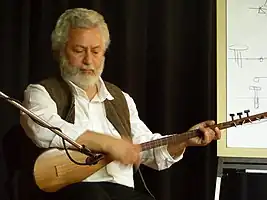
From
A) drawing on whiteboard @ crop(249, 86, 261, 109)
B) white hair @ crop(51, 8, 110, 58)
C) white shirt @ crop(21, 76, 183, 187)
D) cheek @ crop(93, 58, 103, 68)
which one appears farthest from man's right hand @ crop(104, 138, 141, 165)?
drawing on whiteboard @ crop(249, 86, 261, 109)

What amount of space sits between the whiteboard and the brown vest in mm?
467

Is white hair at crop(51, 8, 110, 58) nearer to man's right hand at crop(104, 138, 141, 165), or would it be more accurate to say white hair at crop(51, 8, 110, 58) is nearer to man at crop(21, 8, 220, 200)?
man at crop(21, 8, 220, 200)

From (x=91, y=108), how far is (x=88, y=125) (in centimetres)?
8

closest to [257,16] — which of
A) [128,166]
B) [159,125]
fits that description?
[159,125]

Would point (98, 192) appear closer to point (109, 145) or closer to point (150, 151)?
point (109, 145)

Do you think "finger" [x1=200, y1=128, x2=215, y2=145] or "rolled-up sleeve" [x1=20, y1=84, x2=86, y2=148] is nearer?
"rolled-up sleeve" [x1=20, y1=84, x2=86, y2=148]

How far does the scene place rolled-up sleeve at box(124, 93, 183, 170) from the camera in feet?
7.54

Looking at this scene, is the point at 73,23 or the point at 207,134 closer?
the point at 207,134

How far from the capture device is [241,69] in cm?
258

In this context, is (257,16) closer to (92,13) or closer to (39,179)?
(92,13)

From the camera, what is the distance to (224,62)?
257 cm

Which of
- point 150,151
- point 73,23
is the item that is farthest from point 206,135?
point 73,23

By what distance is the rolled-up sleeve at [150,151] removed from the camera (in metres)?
2.30

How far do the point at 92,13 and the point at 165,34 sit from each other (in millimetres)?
595
